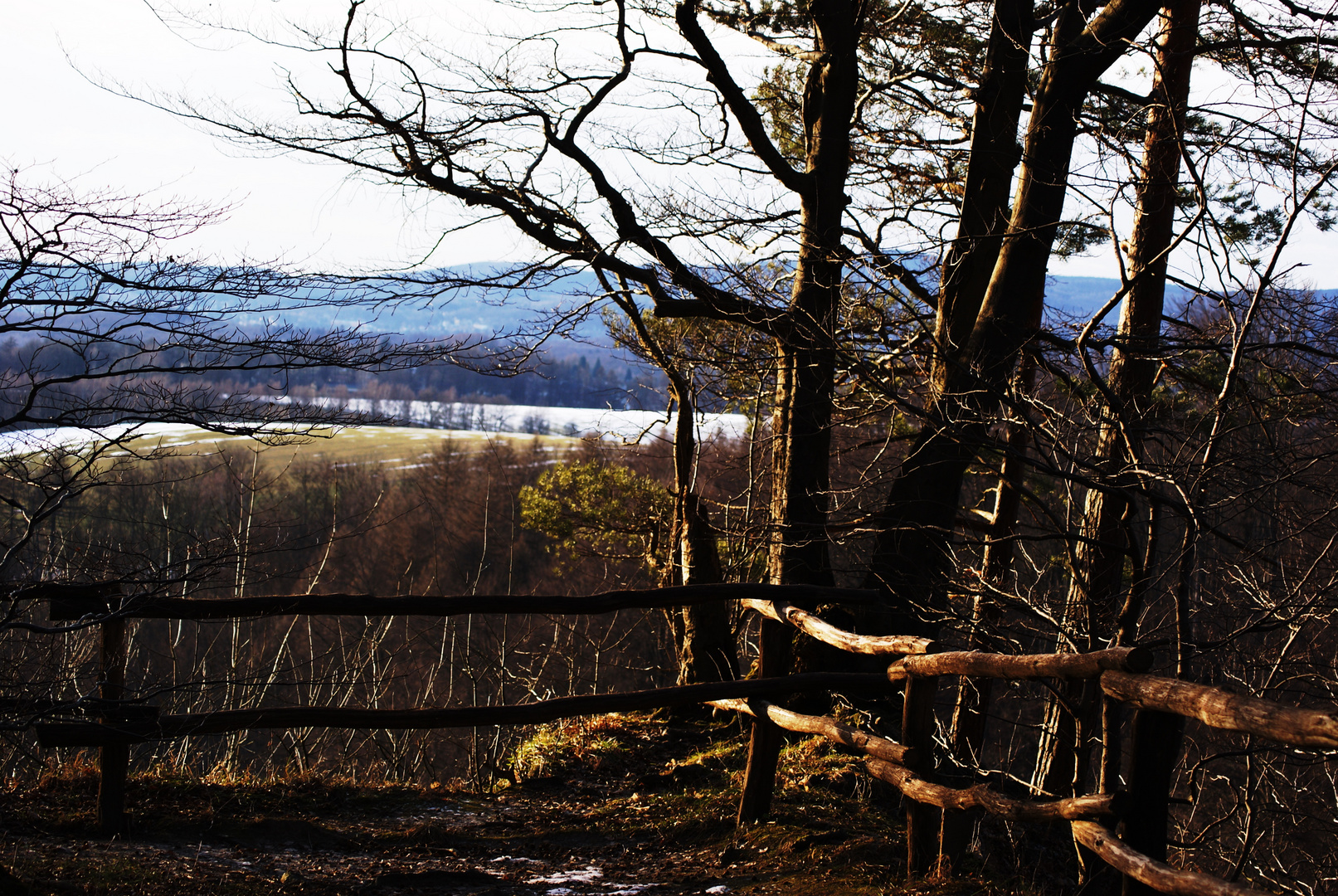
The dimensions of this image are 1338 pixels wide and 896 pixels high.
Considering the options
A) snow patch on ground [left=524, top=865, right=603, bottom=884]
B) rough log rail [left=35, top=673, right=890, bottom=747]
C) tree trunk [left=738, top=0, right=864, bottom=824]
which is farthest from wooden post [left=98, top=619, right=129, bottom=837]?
tree trunk [left=738, top=0, right=864, bottom=824]

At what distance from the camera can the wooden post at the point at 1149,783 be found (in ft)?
8.14

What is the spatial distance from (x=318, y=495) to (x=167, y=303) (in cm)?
3254

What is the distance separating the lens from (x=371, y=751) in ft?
59.7

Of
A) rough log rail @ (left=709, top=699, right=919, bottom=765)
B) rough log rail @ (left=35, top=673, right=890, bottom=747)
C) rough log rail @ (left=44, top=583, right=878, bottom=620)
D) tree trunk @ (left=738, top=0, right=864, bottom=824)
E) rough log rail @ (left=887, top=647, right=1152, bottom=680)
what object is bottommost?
rough log rail @ (left=35, top=673, right=890, bottom=747)

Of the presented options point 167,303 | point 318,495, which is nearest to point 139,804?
point 167,303

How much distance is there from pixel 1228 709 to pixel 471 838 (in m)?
3.78

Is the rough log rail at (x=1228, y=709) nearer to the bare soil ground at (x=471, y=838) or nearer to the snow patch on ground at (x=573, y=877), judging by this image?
the bare soil ground at (x=471, y=838)

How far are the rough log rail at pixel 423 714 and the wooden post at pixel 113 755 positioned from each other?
0.14 metres

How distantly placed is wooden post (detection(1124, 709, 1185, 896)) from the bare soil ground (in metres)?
1.04

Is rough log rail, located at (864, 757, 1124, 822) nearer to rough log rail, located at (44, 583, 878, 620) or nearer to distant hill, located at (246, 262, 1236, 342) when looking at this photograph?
rough log rail, located at (44, 583, 878, 620)

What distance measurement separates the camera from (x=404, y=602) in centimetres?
447

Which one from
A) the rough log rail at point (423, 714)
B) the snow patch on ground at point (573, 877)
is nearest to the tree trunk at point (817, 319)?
the rough log rail at point (423, 714)

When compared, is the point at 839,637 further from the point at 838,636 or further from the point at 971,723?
the point at 971,723

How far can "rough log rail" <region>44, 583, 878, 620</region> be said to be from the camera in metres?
3.92
